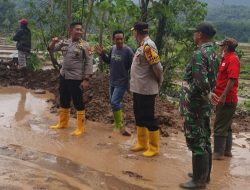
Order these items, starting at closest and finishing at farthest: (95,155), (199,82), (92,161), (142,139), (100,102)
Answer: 1. (199,82)
2. (92,161)
3. (95,155)
4. (142,139)
5. (100,102)

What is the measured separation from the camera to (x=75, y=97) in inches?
285

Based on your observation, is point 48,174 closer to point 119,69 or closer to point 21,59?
point 119,69

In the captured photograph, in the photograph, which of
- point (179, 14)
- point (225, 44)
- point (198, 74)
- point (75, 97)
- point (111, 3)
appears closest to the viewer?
point (198, 74)

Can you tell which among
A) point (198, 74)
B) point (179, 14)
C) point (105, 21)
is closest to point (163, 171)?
point (198, 74)

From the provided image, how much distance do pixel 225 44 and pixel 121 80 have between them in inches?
73.9

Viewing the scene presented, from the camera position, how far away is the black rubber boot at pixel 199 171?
200 inches

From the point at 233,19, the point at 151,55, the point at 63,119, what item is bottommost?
the point at 233,19

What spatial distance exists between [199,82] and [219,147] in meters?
1.77

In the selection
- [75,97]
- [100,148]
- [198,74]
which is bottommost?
[100,148]

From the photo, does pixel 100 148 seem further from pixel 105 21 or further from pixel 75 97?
pixel 105 21

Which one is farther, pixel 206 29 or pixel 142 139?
pixel 142 139

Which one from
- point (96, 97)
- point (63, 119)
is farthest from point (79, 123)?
point (96, 97)

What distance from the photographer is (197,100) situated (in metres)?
5.07

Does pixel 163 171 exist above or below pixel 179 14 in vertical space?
below
